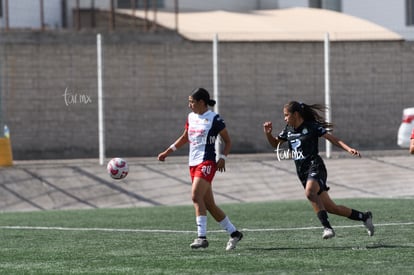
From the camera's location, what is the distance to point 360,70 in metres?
30.0

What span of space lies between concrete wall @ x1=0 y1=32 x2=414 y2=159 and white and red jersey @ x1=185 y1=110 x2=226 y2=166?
14.2 meters

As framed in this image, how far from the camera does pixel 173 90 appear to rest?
97.8 ft

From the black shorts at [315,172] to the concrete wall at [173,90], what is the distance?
14.3m

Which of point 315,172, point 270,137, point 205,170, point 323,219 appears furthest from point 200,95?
Result: point 323,219

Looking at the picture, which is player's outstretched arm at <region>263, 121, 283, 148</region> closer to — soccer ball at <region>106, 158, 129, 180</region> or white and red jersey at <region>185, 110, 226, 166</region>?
white and red jersey at <region>185, 110, 226, 166</region>

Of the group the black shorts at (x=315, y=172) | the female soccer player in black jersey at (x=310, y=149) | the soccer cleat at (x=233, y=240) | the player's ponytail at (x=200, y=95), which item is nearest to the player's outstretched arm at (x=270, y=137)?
the female soccer player in black jersey at (x=310, y=149)

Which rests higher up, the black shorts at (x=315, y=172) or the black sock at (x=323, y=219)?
the black shorts at (x=315, y=172)

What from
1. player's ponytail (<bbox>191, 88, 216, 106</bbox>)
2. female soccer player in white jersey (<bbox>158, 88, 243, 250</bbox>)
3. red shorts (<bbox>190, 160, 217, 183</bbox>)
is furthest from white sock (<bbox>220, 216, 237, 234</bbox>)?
player's ponytail (<bbox>191, 88, 216, 106</bbox>)

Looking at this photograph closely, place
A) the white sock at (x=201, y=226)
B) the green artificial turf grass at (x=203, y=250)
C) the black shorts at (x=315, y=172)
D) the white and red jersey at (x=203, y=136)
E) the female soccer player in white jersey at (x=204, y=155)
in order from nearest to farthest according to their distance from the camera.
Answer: the green artificial turf grass at (x=203, y=250), the white sock at (x=201, y=226), the female soccer player in white jersey at (x=204, y=155), the white and red jersey at (x=203, y=136), the black shorts at (x=315, y=172)

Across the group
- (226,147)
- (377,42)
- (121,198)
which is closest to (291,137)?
(226,147)

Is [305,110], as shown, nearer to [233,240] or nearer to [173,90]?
[233,240]

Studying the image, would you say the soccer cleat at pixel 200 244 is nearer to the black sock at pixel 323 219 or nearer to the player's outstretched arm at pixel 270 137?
the black sock at pixel 323 219

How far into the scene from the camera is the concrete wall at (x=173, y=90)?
28.5 meters

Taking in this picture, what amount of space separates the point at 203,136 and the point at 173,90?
16476 millimetres
